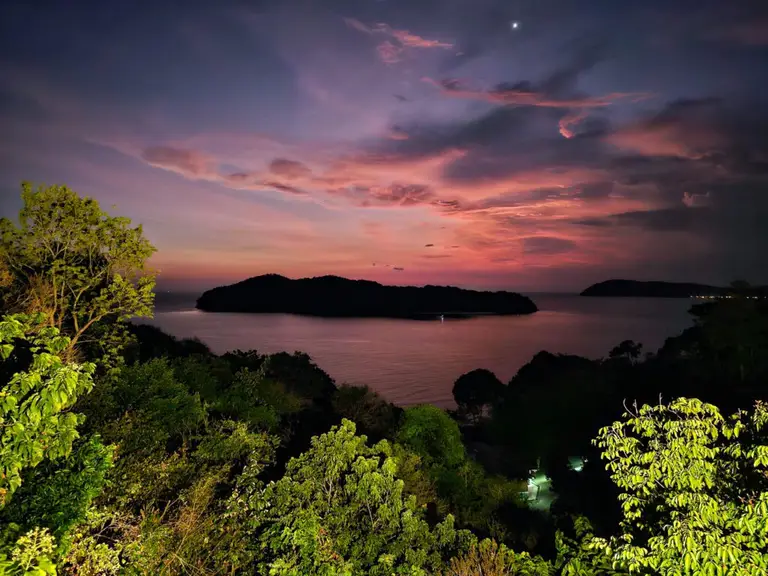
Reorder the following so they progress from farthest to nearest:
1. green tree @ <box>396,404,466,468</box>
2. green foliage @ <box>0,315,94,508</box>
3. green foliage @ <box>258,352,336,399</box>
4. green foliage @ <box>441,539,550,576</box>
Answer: green foliage @ <box>258,352,336,399</box>, green tree @ <box>396,404,466,468</box>, green foliage @ <box>441,539,550,576</box>, green foliage @ <box>0,315,94,508</box>

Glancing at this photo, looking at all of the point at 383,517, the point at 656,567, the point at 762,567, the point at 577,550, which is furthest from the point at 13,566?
the point at 577,550

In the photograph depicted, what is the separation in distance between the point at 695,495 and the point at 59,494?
778 centimetres

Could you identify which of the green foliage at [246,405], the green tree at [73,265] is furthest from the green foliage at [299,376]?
the green tree at [73,265]

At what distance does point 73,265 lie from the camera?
12.9m

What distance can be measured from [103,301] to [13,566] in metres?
11.1

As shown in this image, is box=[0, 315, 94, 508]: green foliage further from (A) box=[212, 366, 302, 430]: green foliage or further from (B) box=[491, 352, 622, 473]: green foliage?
(B) box=[491, 352, 622, 473]: green foliage

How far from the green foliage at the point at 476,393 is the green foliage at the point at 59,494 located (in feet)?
188

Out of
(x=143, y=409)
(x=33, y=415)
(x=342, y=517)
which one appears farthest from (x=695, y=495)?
(x=143, y=409)

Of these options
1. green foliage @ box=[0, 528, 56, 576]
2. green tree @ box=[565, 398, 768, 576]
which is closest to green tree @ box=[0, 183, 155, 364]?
green foliage @ box=[0, 528, 56, 576]

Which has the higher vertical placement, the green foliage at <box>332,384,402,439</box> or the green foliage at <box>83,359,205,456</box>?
the green foliage at <box>83,359,205,456</box>

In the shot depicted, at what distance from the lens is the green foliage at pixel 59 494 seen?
477cm

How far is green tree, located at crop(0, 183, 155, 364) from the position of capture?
12219 mm

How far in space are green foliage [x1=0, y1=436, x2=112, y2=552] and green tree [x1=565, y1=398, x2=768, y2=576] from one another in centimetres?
637

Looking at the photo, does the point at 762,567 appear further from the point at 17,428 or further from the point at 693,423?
the point at 17,428
